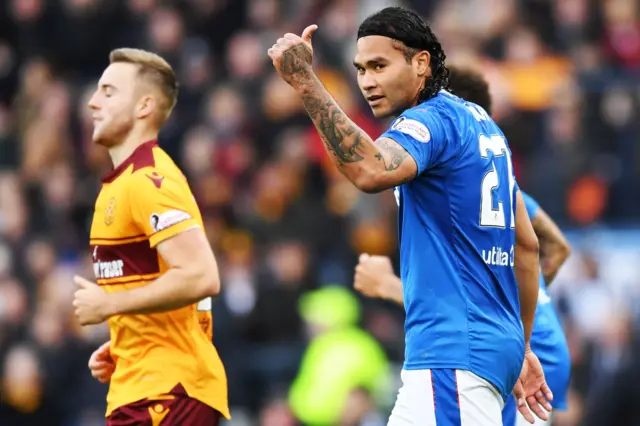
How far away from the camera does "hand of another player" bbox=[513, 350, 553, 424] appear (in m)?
5.91

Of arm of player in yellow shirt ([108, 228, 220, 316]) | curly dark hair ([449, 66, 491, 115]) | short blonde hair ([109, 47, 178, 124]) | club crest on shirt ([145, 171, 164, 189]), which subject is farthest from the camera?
curly dark hair ([449, 66, 491, 115])

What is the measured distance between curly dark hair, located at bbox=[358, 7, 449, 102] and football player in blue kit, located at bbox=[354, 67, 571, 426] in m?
1.18

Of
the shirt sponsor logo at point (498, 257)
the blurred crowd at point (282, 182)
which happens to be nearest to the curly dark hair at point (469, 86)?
the shirt sponsor logo at point (498, 257)

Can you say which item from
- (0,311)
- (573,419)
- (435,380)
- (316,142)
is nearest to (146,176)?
(435,380)

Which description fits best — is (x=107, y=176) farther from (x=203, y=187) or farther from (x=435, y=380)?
(x=203, y=187)

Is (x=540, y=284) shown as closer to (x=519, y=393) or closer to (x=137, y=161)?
(x=519, y=393)

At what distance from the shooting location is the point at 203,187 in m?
14.3

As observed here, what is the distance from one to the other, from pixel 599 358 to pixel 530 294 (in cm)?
596

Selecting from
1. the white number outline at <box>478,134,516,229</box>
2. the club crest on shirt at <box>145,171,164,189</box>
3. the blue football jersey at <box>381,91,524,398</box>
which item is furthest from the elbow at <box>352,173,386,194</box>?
the club crest on shirt at <box>145,171,164,189</box>

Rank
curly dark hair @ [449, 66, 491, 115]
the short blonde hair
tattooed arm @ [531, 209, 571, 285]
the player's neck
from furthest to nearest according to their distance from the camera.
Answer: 1. tattooed arm @ [531, 209, 571, 285]
2. curly dark hair @ [449, 66, 491, 115]
3. the short blonde hair
4. the player's neck

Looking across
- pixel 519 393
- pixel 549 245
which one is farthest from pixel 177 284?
pixel 549 245

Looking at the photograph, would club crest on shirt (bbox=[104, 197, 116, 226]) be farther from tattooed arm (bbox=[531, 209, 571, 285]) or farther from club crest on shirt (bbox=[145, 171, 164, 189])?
tattooed arm (bbox=[531, 209, 571, 285])

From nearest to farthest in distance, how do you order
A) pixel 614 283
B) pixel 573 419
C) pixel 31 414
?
pixel 573 419
pixel 31 414
pixel 614 283

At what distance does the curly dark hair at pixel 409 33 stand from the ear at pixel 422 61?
17 millimetres
